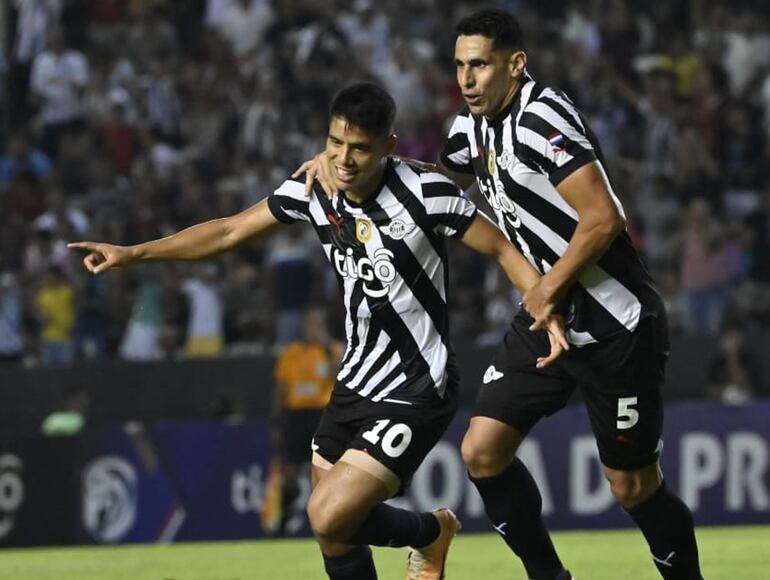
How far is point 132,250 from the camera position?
6418 millimetres

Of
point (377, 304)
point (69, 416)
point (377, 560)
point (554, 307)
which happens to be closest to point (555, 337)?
point (554, 307)

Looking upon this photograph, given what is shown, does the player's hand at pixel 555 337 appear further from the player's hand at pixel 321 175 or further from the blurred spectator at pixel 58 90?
the blurred spectator at pixel 58 90

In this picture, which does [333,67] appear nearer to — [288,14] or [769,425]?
[288,14]

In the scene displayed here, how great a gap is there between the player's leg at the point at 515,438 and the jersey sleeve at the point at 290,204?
1.00 meters

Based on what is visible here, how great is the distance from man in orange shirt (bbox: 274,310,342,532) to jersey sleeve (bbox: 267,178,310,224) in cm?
647

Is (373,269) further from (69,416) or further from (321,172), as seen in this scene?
(69,416)

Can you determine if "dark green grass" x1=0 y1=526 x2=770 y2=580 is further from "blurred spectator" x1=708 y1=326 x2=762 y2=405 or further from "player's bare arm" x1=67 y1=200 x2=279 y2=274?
"player's bare arm" x1=67 y1=200 x2=279 y2=274

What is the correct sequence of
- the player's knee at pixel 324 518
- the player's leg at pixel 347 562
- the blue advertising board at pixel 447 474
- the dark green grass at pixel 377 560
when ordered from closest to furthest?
the player's knee at pixel 324 518 < the player's leg at pixel 347 562 < the dark green grass at pixel 377 560 < the blue advertising board at pixel 447 474

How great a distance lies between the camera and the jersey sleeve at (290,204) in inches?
252

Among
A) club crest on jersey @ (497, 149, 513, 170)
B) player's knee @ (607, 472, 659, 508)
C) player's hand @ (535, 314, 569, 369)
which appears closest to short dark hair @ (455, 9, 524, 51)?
club crest on jersey @ (497, 149, 513, 170)

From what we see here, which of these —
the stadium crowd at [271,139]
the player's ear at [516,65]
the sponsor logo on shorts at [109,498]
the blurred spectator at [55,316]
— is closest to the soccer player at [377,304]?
the player's ear at [516,65]

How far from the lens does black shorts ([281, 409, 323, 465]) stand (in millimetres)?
12742

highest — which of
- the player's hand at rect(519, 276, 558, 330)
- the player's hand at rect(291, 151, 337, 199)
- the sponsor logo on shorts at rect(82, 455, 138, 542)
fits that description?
the player's hand at rect(291, 151, 337, 199)

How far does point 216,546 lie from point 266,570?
2.59 m
